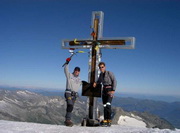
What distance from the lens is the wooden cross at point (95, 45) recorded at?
12406 millimetres

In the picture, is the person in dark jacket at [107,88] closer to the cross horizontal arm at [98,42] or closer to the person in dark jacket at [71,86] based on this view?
the person in dark jacket at [71,86]

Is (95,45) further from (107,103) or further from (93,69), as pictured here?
(107,103)

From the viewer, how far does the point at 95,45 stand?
1305cm

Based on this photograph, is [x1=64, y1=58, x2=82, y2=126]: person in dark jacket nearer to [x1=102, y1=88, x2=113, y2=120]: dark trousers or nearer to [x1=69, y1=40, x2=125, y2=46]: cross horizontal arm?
[x1=102, y1=88, x2=113, y2=120]: dark trousers

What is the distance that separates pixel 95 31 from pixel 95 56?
1572 mm

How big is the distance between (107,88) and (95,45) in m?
2.81

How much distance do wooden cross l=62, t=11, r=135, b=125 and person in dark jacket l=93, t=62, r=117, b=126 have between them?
2.07ft

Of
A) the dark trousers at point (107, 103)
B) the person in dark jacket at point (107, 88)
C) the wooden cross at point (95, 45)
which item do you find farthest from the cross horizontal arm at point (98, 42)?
the dark trousers at point (107, 103)

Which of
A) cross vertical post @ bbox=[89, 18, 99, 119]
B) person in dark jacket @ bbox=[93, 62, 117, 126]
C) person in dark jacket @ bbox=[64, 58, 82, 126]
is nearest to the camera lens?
person in dark jacket @ bbox=[64, 58, 82, 126]

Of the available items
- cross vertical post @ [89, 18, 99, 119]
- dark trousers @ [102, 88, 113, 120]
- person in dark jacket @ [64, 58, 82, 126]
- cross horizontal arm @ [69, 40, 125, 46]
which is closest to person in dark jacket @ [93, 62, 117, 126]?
dark trousers @ [102, 88, 113, 120]

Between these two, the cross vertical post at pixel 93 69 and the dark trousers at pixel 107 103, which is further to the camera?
the cross vertical post at pixel 93 69

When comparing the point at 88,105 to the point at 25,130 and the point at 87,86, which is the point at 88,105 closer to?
the point at 87,86

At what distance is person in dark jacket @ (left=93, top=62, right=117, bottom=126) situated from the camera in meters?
11.5

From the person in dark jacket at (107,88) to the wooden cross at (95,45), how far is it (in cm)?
63
